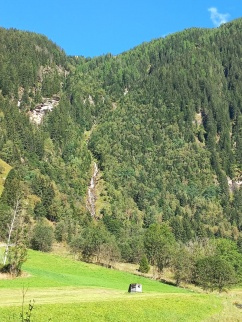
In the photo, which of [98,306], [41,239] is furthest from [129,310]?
[41,239]

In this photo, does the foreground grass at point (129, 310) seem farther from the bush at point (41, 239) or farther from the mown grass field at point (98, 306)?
the bush at point (41, 239)

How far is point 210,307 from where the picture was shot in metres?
49.0

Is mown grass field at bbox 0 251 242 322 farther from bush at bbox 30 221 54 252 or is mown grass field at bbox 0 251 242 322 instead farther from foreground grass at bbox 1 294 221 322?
bush at bbox 30 221 54 252

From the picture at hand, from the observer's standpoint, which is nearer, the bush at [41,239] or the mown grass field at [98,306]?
the mown grass field at [98,306]

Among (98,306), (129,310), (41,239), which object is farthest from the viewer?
(41,239)

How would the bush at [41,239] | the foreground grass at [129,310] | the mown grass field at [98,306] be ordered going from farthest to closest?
1. the bush at [41,239]
2. the mown grass field at [98,306]
3. the foreground grass at [129,310]

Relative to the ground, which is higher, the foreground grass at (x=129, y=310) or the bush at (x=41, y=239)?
the bush at (x=41, y=239)

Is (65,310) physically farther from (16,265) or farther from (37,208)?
(37,208)

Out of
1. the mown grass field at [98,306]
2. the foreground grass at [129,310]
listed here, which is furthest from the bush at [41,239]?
the foreground grass at [129,310]

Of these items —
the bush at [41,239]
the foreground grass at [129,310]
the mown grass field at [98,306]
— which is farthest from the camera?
the bush at [41,239]

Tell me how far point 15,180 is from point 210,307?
124896mm

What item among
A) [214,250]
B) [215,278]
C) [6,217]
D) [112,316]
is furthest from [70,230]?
[112,316]

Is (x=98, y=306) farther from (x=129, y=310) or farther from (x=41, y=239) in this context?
(x=41, y=239)

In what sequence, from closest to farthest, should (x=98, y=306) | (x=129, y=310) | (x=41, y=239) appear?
(x=98, y=306), (x=129, y=310), (x=41, y=239)
